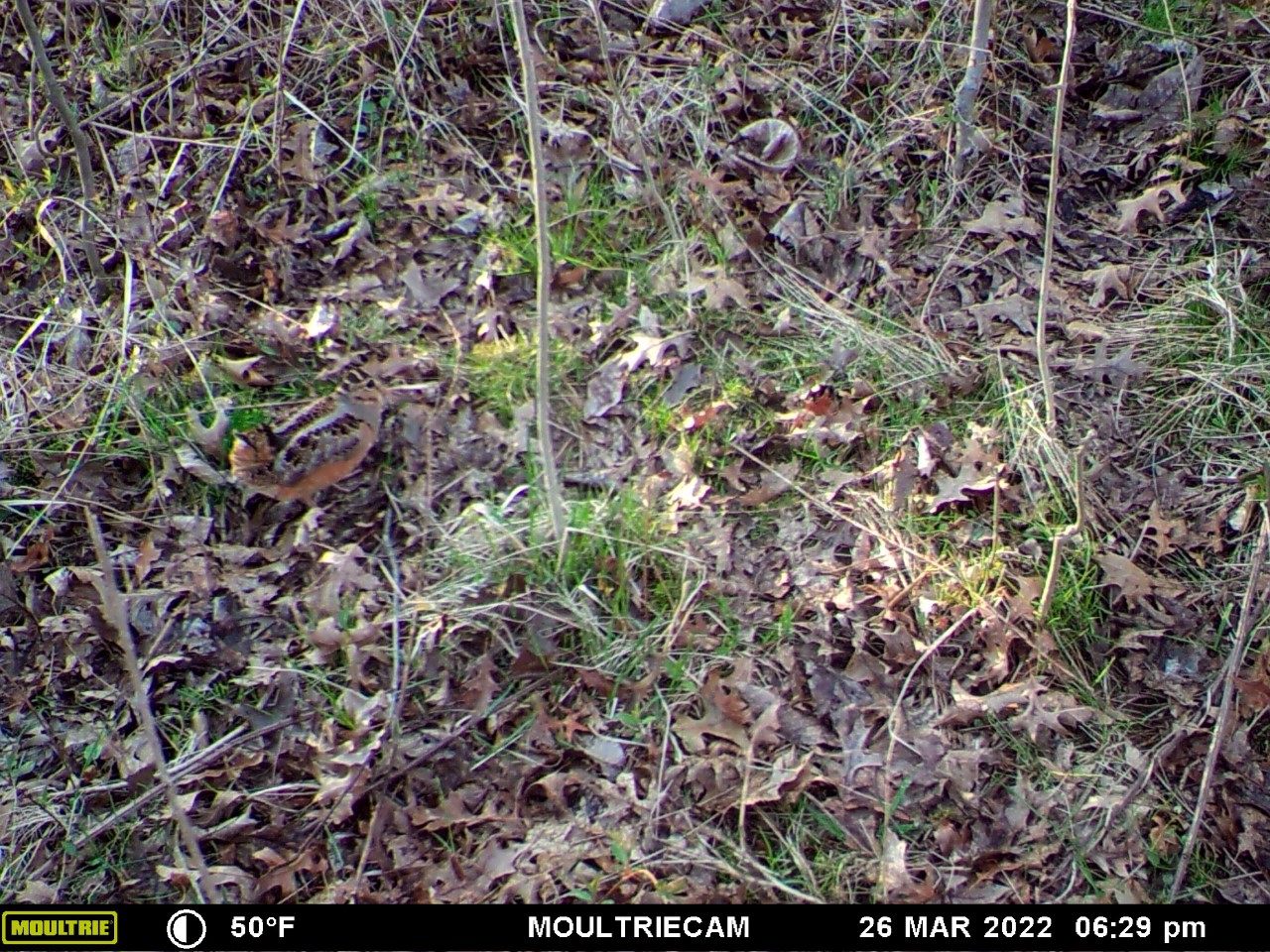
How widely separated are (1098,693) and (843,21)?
8.90ft

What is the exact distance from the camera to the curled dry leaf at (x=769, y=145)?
3.53 meters

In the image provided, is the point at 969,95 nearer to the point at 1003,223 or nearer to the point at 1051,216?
the point at 1003,223

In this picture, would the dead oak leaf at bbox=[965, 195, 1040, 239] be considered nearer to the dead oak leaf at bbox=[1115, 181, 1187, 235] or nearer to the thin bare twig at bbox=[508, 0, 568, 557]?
the dead oak leaf at bbox=[1115, 181, 1187, 235]

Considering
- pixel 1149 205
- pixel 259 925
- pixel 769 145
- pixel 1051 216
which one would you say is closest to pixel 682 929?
pixel 259 925

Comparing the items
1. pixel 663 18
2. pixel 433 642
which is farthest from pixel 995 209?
pixel 433 642

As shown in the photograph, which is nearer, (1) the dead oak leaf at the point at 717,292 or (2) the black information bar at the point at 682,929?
(2) the black information bar at the point at 682,929

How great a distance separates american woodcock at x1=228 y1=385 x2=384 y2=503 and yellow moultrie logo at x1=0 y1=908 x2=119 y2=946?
1.18 m

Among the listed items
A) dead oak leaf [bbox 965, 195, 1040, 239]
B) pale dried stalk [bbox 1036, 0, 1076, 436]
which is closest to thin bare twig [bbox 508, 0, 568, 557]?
pale dried stalk [bbox 1036, 0, 1076, 436]

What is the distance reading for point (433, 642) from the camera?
8.48 ft

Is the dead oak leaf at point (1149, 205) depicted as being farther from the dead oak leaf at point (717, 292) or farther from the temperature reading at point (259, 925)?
the temperature reading at point (259, 925)

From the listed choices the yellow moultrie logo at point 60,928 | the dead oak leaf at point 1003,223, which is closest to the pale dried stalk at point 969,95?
the dead oak leaf at point 1003,223

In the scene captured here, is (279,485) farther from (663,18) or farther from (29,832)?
(663,18)

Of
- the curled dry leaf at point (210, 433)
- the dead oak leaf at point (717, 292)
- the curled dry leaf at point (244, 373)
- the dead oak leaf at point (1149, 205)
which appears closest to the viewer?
the curled dry leaf at point (210, 433)

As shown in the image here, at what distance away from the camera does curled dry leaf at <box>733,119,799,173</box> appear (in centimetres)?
353
